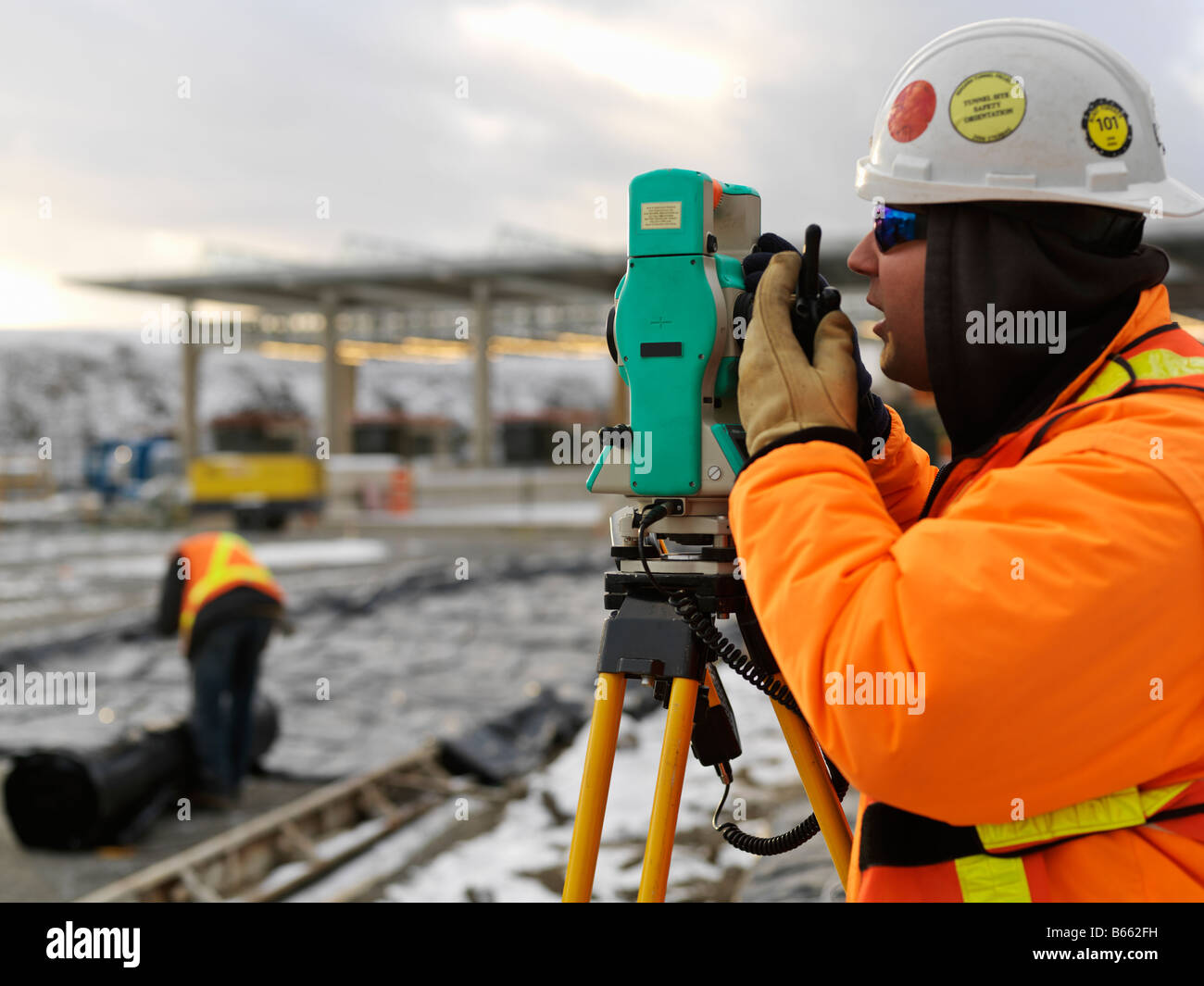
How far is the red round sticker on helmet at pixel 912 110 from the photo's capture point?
1418mm

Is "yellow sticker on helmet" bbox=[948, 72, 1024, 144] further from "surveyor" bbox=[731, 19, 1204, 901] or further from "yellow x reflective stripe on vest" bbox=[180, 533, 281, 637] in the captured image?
"yellow x reflective stripe on vest" bbox=[180, 533, 281, 637]

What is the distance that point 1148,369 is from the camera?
125cm

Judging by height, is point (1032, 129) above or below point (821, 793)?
above

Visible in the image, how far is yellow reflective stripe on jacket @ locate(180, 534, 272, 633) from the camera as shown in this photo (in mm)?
6344

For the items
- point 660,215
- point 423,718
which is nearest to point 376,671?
point 423,718

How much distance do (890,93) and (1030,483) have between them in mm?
674

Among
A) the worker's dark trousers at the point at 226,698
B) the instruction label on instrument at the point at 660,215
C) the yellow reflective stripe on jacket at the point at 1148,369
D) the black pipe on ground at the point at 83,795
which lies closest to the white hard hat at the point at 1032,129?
the yellow reflective stripe on jacket at the point at 1148,369

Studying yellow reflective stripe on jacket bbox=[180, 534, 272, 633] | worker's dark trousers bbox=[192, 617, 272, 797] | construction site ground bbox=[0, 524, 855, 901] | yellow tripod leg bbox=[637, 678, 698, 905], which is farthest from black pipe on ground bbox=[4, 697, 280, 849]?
yellow tripod leg bbox=[637, 678, 698, 905]

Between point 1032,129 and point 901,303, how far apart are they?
267 millimetres

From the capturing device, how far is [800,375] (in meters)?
1.35

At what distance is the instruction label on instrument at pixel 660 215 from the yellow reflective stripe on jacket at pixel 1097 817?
0.97 metres

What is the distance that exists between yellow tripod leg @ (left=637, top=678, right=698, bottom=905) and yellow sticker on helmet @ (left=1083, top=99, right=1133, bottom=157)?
95cm

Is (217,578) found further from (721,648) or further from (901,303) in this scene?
(901,303)
